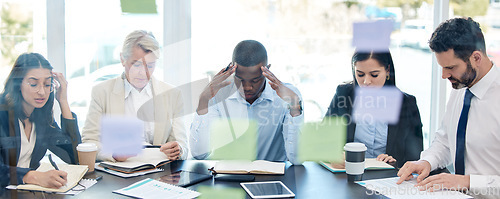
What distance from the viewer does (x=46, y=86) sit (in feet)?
7.13

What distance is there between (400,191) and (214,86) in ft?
3.55

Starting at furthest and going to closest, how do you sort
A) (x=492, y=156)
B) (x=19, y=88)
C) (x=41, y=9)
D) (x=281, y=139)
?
(x=41, y=9), (x=281, y=139), (x=19, y=88), (x=492, y=156)

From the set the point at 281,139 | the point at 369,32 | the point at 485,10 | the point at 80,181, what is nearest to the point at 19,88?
the point at 80,181

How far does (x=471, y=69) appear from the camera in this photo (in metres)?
1.82

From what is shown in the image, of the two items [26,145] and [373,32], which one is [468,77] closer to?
[373,32]

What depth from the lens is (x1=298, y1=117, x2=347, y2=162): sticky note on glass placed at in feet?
6.82

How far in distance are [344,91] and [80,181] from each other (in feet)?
5.04

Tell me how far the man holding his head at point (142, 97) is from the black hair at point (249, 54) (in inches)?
Result: 21.6

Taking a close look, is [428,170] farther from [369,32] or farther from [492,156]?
[369,32]

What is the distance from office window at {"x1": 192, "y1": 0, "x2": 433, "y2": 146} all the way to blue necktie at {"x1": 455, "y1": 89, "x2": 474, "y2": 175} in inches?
60.2

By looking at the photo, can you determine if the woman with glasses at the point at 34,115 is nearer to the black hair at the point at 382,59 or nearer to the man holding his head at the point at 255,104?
the man holding his head at the point at 255,104

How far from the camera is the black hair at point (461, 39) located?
5.93 ft

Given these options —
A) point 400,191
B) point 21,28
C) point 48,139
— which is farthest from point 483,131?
point 21,28

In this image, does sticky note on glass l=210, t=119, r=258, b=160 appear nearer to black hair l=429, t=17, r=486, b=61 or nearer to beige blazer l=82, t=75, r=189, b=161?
beige blazer l=82, t=75, r=189, b=161
